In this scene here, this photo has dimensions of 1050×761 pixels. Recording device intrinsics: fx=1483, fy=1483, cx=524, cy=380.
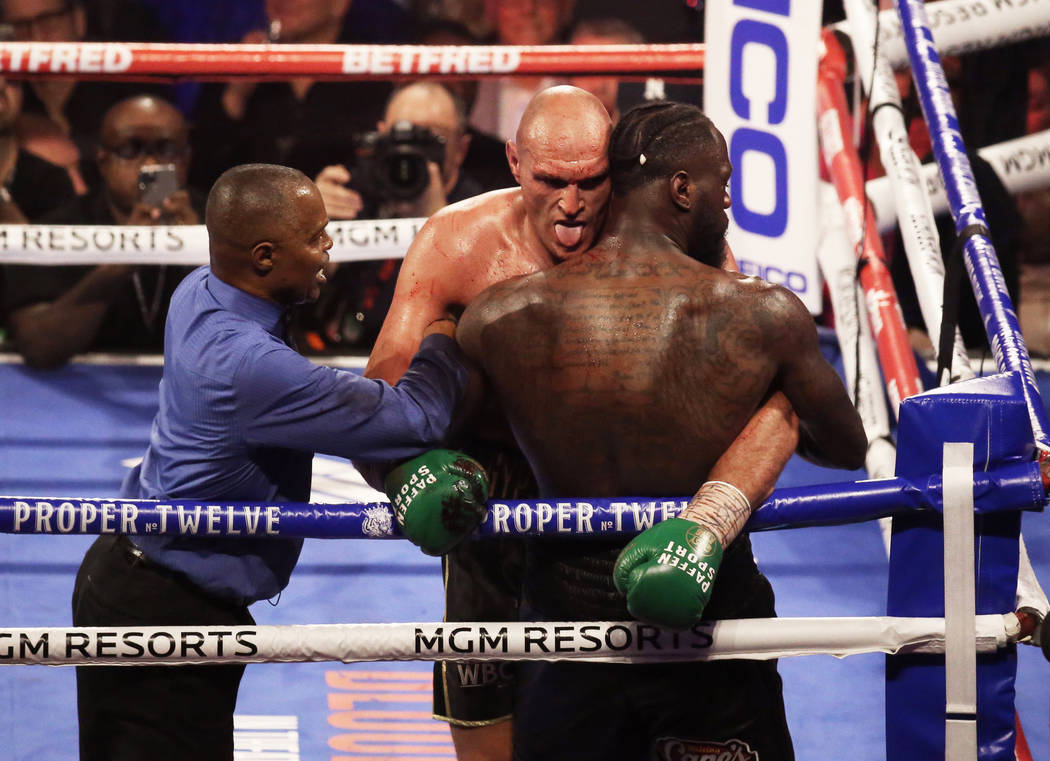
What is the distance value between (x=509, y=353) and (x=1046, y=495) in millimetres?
754

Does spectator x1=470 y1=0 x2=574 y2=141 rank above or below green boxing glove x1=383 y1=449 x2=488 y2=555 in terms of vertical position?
above

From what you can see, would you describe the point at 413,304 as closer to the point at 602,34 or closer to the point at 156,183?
the point at 156,183

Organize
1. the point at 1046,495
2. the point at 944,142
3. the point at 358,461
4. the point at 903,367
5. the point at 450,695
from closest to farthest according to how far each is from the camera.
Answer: the point at 1046,495 → the point at 358,461 → the point at 450,695 → the point at 944,142 → the point at 903,367

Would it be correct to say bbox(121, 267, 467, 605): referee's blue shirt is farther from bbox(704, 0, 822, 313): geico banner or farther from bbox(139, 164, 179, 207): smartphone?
bbox(139, 164, 179, 207): smartphone

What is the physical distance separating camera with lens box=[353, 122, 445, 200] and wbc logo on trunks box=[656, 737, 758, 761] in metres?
3.15

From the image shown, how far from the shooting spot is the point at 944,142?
10.3ft

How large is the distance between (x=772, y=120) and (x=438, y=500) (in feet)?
7.03

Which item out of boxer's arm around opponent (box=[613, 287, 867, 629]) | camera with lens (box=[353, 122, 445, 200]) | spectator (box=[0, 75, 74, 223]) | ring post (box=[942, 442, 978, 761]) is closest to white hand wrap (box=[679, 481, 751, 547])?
boxer's arm around opponent (box=[613, 287, 867, 629])

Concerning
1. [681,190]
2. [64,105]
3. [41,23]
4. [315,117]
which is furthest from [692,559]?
[41,23]

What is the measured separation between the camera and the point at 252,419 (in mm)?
2059

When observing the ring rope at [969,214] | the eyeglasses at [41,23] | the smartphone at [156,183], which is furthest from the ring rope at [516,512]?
the eyeglasses at [41,23]

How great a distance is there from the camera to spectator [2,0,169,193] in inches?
214

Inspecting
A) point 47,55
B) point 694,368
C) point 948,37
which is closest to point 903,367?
point 948,37

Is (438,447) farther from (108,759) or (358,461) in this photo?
(108,759)
